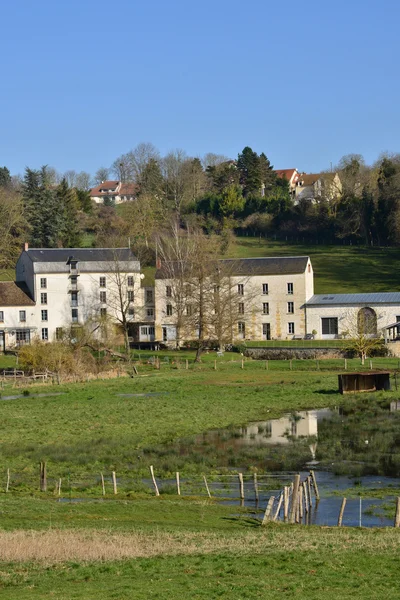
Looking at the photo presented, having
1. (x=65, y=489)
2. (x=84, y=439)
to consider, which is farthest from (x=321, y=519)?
(x=84, y=439)

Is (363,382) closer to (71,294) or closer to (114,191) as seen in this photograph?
(71,294)

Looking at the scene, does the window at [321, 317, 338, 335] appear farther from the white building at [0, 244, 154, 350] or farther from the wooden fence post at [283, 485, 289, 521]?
the wooden fence post at [283, 485, 289, 521]

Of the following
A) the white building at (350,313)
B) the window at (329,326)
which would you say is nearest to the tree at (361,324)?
the white building at (350,313)

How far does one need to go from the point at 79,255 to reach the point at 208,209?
157 ft

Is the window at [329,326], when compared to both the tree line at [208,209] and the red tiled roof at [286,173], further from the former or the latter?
the red tiled roof at [286,173]

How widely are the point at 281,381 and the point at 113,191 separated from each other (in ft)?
434

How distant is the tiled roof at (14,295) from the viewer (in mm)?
94475

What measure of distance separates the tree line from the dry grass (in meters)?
85.8

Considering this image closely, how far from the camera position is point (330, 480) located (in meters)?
33.2

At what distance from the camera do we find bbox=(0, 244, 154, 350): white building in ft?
310

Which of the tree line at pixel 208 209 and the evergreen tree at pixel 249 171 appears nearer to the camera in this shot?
the tree line at pixel 208 209

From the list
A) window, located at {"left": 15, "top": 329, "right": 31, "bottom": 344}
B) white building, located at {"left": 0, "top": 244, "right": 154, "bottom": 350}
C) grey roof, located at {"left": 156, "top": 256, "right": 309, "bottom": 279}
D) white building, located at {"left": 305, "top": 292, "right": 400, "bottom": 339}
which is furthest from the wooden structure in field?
window, located at {"left": 15, "top": 329, "right": 31, "bottom": 344}

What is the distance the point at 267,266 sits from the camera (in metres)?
96.2

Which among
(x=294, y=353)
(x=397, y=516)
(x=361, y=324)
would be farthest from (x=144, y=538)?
(x=361, y=324)
